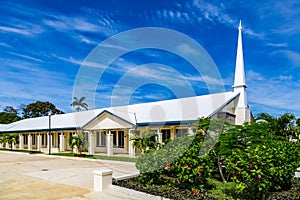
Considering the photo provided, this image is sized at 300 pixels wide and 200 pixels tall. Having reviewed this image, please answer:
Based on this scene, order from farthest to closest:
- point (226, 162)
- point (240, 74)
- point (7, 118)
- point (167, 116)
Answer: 1. point (7, 118)
2. point (240, 74)
3. point (167, 116)
4. point (226, 162)

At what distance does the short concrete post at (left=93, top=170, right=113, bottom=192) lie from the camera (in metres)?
9.68

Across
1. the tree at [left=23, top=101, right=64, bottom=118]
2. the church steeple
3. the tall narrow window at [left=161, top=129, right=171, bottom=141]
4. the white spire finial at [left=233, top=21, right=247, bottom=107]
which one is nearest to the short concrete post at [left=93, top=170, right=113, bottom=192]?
the tall narrow window at [left=161, top=129, right=171, bottom=141]

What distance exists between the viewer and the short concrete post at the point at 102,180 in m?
9.68

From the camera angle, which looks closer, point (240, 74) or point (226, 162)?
point (226, 162)

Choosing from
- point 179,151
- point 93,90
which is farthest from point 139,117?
point 179,151

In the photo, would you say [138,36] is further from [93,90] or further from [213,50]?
[213,50]

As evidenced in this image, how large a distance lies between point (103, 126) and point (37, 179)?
1350cm

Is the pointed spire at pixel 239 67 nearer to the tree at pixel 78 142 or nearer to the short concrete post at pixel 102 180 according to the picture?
the tree at pixel 78 142

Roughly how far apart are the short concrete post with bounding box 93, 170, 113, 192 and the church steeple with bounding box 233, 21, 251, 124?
15.7m

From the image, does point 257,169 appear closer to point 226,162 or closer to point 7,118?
point 226,162

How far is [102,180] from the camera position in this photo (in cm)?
966

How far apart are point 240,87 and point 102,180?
17.1 meters

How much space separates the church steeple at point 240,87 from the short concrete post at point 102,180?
15.7 m

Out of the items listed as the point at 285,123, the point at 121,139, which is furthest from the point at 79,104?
the point at 285,123
